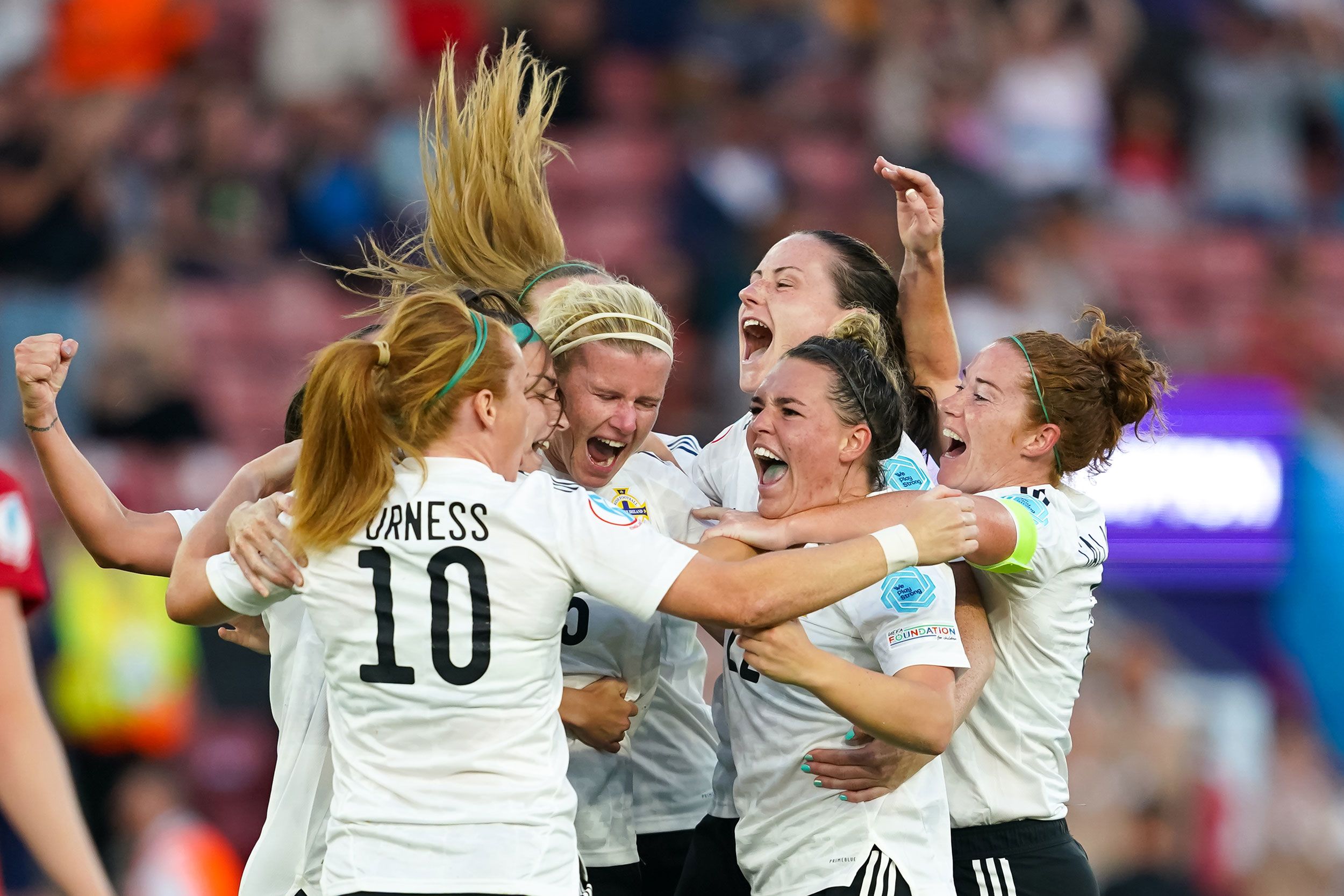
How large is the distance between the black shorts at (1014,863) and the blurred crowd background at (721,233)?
4.59 meters

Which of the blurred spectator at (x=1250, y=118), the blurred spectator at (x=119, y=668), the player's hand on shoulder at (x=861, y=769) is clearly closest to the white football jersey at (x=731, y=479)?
the player's hand on shoulder at (x=861, y=769)

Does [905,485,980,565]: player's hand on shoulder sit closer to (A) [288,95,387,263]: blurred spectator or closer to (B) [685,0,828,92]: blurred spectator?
(A) [288,95,387,263]: blurred spectator

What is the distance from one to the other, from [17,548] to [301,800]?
98 cm

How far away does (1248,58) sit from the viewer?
11.5m

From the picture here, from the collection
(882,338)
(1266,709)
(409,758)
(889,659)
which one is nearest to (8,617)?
(409,758)

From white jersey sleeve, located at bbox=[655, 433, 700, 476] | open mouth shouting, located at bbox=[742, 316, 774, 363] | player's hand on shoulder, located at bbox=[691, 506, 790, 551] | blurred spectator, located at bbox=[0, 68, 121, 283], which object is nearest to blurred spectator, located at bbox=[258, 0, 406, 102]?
blurred spectator, located at bbox=[0, 68, 121, 283]

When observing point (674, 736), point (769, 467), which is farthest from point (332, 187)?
point (769, 467)

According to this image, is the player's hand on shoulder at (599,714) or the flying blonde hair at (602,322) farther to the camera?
the flying blonde hair at (602,322)

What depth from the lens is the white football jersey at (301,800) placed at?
11.3ft

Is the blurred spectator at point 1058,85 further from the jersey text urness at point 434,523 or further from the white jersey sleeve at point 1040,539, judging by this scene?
the jersey text urness at point 434,523

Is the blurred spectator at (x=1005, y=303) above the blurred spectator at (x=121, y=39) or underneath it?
underneath

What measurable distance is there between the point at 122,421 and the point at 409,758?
6.21 m

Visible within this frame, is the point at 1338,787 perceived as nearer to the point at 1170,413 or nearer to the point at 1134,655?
the point at 1134,655

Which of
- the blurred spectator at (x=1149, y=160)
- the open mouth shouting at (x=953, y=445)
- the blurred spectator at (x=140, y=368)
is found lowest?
the open mouth shouting at (x=953, y=445)
